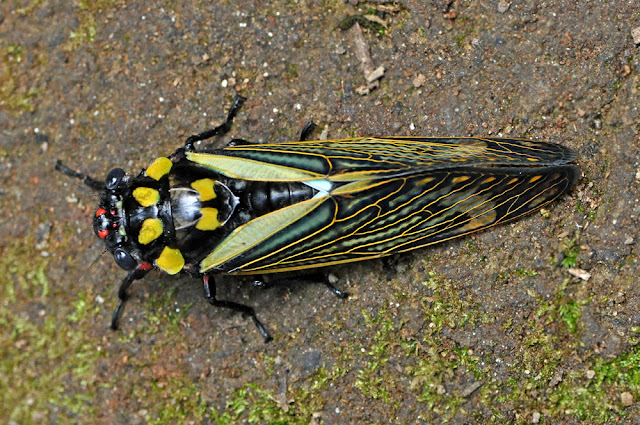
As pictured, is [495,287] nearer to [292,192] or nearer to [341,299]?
[341,299]

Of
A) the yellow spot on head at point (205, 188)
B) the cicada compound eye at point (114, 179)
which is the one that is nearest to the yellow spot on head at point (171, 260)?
the yellow spot on head at point (205, 188)

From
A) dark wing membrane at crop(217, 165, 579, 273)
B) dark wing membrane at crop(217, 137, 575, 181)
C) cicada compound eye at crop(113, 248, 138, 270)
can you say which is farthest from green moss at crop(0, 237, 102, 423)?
dark wing membrane at crop(217, 137, 575, 181)

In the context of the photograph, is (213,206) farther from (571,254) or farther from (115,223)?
(571,254)

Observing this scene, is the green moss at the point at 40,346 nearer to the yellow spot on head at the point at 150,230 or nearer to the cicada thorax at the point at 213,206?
the yellow spot on head at the point at 150,230

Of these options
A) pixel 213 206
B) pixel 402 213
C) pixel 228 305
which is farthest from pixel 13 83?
pixel 402 213

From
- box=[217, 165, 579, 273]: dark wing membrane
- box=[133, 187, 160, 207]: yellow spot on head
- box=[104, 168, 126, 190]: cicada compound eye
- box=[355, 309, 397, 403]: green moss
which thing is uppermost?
box=[104, 168, 126, 190]: cicada compound eye

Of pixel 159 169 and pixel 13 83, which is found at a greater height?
pixel 13 83

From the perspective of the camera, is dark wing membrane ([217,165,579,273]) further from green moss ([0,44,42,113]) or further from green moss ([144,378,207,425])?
green moss ([0,44,42,113])

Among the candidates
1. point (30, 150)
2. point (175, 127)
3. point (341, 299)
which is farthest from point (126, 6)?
point (341, 299)
